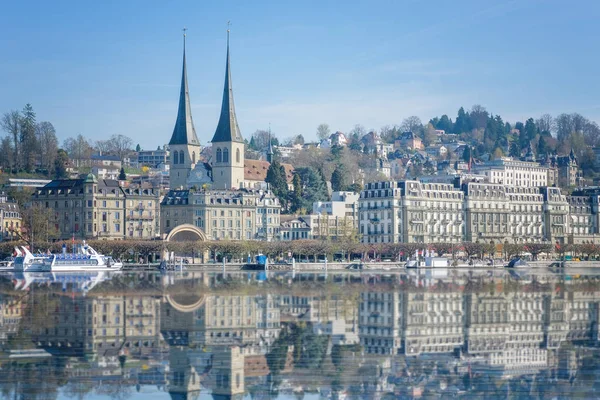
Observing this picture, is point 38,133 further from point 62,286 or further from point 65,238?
point 62,286

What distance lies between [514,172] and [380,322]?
15001 centimetres

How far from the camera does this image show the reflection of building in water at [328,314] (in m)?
40.6

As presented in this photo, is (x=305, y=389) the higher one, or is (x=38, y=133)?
(x=38, y=133)

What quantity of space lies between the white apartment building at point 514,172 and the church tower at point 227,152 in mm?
52028

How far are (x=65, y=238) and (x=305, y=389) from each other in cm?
9674

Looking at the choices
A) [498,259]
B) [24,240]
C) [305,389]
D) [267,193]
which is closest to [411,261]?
[498,259]

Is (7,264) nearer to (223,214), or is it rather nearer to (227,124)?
(223,214)

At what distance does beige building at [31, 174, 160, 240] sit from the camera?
12200cm

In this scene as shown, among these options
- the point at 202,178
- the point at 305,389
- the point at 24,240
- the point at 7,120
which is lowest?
the point at 305,389

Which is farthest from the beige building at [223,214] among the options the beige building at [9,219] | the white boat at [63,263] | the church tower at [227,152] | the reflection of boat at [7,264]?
the white boat at [63,263]

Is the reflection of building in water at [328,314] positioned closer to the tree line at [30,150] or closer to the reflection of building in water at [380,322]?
the reflection of building in water at [380,322]

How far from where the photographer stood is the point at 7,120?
162 m

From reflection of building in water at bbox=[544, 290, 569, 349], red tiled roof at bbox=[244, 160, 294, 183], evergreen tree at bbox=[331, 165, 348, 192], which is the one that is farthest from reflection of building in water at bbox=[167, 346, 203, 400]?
red tiled roof at bbox=[244, 160, 294, 183]

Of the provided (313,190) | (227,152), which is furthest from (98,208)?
(313,190)
